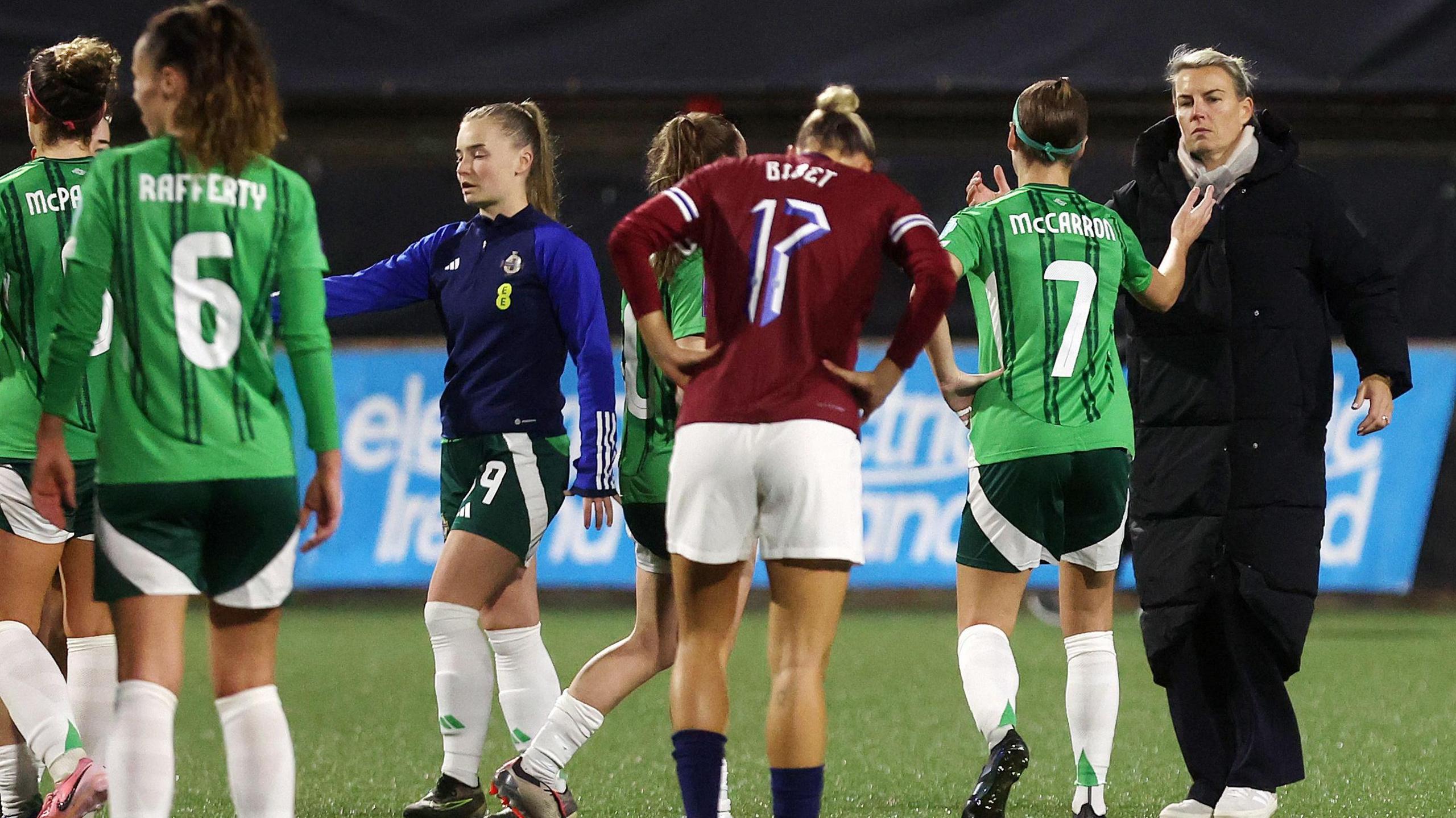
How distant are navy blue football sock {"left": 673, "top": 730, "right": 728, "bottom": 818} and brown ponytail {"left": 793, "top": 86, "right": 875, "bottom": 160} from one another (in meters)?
1.28

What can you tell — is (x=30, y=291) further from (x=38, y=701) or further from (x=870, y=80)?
(x=870, y=80)

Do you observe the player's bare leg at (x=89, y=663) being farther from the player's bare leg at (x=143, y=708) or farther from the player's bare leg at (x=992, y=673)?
the player's bare leg at (x=992, y=673)

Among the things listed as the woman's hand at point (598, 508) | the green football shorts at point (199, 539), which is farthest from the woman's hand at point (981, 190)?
the green football shorts at point (199, 539)

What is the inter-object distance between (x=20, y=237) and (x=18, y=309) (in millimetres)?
189

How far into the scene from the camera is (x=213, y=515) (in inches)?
124

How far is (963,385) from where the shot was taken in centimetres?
435

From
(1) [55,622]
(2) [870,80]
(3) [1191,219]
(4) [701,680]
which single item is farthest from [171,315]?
(2) [870,80]

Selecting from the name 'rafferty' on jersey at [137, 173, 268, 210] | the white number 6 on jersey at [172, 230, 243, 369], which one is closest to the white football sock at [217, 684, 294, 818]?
the white number 6 on jersey at [172, 230, 243, 369]

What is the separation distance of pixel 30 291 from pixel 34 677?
987 mm

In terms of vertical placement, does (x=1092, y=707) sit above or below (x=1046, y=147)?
below

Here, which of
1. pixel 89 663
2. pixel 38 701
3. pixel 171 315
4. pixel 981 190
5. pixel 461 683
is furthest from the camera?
pixel 981 190

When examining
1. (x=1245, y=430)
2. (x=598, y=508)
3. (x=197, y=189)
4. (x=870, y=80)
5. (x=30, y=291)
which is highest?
(x=870, y=80)

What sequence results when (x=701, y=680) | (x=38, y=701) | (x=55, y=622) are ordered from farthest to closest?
(x=55, y=622)
(x=38, y=701)
(x=701, y=680)

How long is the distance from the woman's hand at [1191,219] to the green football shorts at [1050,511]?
62 cm
